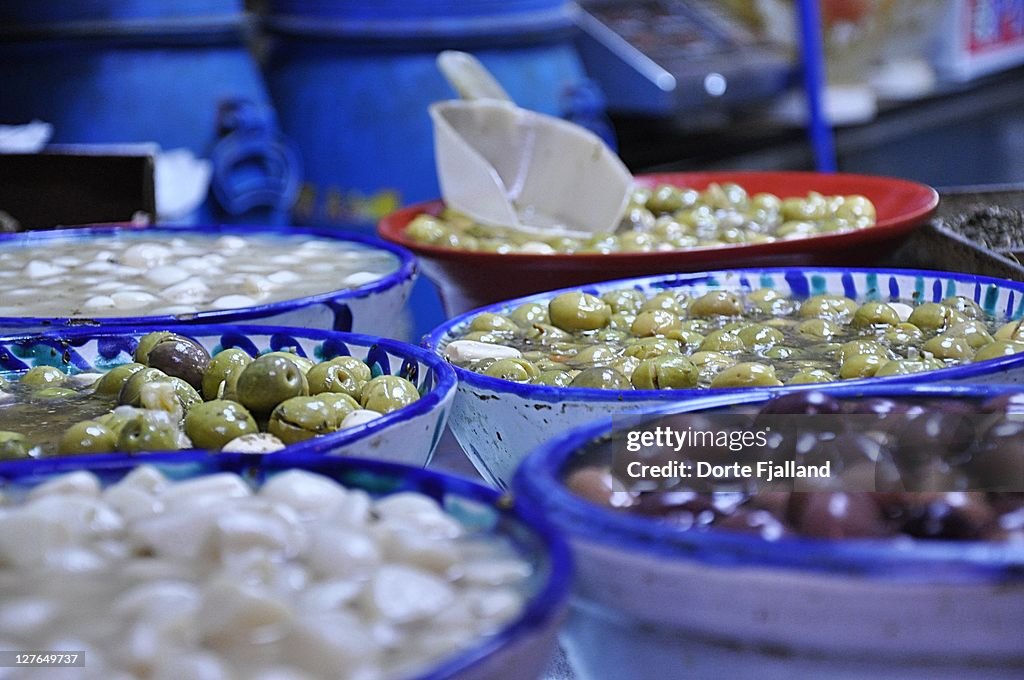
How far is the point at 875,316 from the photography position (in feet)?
4.42

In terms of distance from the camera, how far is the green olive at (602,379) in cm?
114

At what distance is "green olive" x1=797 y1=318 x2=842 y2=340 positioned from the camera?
4.39ft

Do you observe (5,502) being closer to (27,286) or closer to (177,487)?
(177,487)

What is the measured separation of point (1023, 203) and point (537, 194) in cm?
80

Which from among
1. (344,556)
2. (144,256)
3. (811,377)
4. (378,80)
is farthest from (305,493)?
(378,80)

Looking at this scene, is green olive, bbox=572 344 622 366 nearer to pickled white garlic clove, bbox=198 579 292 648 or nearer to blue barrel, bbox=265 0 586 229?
pickled white garlic clove, bbox=198 579 292 648

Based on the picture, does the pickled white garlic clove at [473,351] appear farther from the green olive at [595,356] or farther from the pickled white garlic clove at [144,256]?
the pickled white garlic clove at [144,256]

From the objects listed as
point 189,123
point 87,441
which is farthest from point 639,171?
point 87,441

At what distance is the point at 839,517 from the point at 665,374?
1.55 ft

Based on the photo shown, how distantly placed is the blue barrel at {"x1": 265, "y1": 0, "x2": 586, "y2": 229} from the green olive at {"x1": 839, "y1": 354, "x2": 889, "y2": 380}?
2.18m

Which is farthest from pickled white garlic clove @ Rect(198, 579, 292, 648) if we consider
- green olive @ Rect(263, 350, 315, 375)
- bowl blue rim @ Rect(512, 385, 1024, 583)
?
green olive @ Rect(263, 350, 315, 375)

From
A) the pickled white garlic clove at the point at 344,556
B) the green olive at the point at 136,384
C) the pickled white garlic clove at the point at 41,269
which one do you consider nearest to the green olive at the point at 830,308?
the green olive at the point at 136,384

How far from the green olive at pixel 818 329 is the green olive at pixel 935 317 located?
84 mm

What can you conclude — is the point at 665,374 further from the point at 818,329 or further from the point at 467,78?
the point at 467,78
